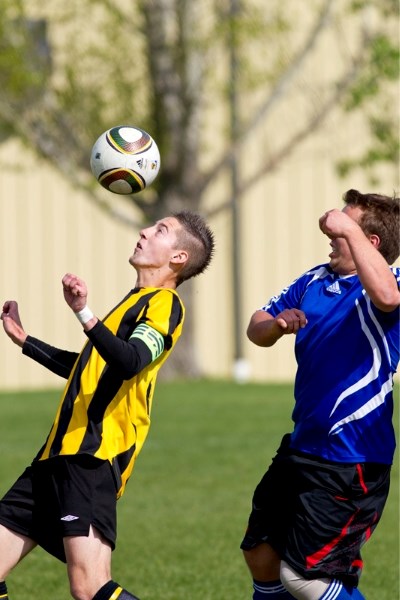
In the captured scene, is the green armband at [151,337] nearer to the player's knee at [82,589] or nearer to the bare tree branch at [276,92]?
the player's knee at [82,589]

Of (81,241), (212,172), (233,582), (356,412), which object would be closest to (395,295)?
(356,412)

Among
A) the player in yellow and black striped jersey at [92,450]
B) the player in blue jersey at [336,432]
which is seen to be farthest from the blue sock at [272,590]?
the player in yellow and black striped jersey at [92,450]

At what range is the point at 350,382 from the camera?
482 centimetres

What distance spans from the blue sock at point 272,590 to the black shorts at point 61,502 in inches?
25.6

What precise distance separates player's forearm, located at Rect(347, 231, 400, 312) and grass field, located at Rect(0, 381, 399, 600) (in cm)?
243

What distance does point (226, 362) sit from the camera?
22656mm

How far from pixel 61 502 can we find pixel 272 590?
0.94 meters

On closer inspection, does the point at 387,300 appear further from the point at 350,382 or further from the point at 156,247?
the point at 156,247

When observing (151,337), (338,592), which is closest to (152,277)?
(151,337)

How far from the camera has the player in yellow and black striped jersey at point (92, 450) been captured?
4.82 m

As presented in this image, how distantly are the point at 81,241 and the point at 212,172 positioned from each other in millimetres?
3144

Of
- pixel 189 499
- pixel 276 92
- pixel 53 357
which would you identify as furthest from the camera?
pixel 276 92

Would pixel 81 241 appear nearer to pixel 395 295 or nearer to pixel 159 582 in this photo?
pixel 159 582

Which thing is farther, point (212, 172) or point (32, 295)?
point (32, 295)
